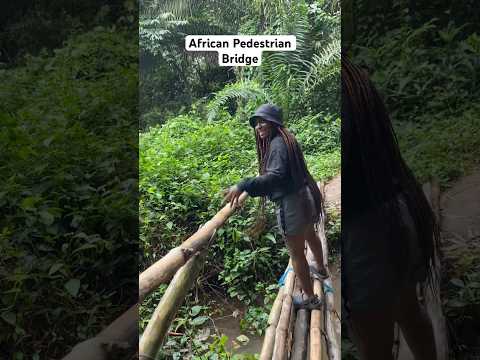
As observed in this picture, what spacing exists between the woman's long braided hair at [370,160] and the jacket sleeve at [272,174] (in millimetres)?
408

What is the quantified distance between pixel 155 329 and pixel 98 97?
1289mm

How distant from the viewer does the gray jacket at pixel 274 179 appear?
81.4 inches

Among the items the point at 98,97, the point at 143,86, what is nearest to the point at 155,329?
the point at 143,86

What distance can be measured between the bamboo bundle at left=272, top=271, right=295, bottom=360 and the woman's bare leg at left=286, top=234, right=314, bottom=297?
3 cm

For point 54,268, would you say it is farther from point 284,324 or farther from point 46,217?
point 284,324

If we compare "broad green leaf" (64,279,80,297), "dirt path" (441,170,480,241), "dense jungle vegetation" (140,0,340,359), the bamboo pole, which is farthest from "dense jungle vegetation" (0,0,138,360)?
"dirt path" (441,170,480,241)

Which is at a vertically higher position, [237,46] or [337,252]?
[237,46]

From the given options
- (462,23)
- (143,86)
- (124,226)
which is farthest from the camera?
(462,23)

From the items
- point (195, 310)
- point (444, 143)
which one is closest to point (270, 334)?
point (195, 310)

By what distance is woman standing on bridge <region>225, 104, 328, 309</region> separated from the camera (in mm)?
2068

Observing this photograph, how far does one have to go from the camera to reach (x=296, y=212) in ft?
6.90

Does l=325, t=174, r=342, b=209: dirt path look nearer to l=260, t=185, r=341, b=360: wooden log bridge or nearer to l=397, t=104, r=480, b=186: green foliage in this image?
l=260, t=185, r=341, b=360: wooden log bridge

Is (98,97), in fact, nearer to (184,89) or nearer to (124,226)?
(124,226)

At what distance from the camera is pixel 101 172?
269 centimetres
